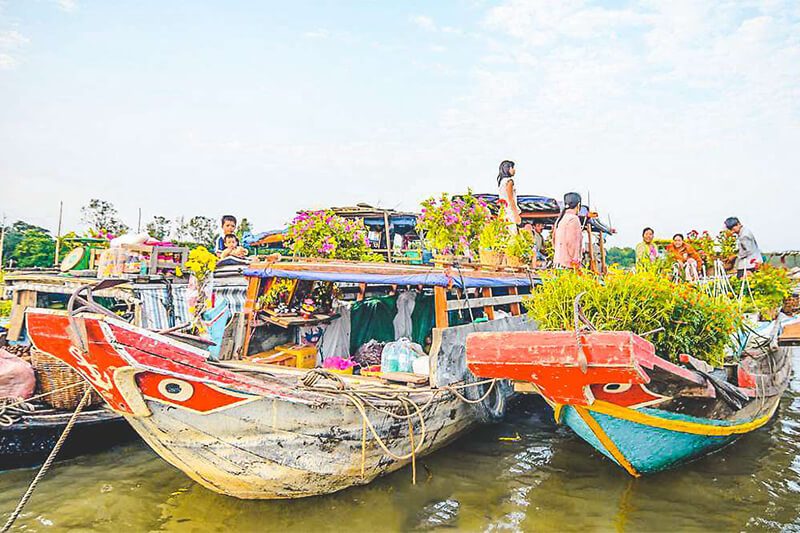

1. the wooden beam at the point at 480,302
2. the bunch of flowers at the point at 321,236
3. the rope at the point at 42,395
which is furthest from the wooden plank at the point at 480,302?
the rope at the point at 42,395

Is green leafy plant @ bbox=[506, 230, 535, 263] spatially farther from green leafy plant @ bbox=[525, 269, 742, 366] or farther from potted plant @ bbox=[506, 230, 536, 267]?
green leafy plant @ bbox=[525, 269, 742, 366]

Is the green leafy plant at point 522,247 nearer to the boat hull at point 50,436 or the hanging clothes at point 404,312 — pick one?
the hanging clothes at point 404,312

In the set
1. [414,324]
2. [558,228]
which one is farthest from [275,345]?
[558,228]

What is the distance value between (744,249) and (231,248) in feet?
24.8

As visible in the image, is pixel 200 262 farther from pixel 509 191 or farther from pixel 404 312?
pixel 509 191

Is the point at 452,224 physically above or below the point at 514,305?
above

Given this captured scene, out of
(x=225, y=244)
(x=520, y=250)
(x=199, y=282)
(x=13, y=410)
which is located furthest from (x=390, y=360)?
(x=225, y=244)

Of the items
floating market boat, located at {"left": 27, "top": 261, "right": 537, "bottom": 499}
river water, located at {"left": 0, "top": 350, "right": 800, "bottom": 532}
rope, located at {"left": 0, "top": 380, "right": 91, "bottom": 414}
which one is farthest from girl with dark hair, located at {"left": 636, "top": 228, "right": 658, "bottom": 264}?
rope, located at {"left": 0, "top": 380, "right": 91, "bottom": 414}

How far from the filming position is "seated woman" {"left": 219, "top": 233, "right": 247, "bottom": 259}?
7742 mm

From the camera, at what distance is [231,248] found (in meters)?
7.91

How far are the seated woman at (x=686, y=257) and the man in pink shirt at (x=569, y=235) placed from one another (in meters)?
2.02

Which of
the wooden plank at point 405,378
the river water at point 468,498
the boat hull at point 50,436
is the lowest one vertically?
the river water at point 468,498

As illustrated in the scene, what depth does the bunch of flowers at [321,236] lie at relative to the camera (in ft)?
22.1

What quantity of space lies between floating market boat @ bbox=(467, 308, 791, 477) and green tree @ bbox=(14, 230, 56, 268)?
751 inches
